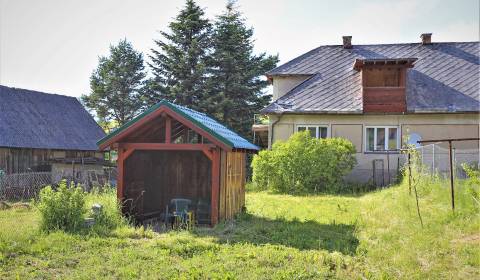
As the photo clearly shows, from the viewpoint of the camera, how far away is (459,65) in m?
24.0

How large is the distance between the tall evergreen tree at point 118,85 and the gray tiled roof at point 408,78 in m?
23.5

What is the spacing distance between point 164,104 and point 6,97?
19.9 metres

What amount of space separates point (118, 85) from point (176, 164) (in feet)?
108

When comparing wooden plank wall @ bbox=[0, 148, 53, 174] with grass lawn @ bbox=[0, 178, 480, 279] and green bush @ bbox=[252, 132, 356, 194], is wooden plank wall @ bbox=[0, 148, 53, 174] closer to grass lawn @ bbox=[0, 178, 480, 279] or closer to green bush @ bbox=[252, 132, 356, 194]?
grass lawn @ bbox=[0, 178, 480, 279]

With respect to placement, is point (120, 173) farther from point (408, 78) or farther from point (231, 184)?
point (408, 78)

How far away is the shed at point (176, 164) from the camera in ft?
37.9

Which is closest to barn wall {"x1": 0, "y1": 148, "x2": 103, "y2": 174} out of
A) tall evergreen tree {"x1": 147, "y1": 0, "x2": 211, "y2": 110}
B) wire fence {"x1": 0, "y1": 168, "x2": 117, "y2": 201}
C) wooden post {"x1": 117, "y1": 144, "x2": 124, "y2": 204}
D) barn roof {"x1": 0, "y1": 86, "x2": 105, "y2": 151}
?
barn roof {"x1": 0, "y1": 86, "x2": 105, "y2": 151}

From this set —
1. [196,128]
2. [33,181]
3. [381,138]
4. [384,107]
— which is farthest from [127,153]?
[384,107]

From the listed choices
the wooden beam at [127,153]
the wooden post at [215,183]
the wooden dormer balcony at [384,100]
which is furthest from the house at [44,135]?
the wooden dormer balcony at [384,100]

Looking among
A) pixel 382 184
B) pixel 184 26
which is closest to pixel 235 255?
pixel 382 184

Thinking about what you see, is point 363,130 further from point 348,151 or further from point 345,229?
point 345,229

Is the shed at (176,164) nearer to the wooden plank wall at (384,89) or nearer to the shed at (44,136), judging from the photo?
the wooden plank wall at (384,89)

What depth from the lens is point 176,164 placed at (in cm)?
1436

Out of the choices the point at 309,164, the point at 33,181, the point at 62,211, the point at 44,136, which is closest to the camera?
the point at 62,211
